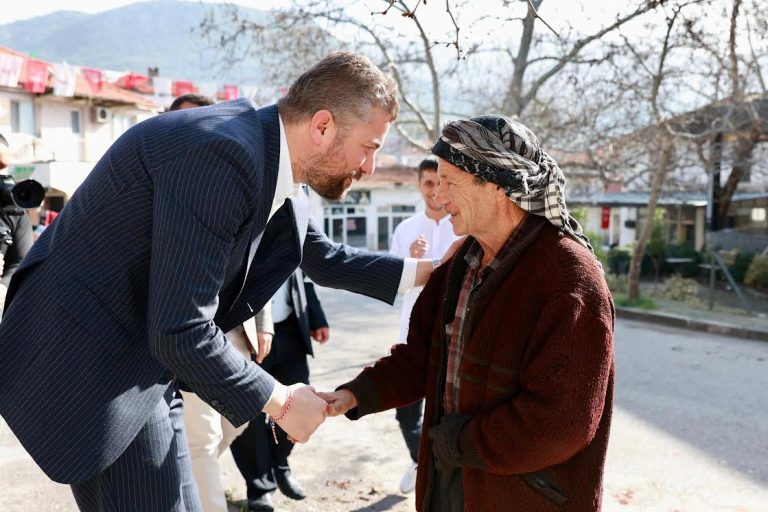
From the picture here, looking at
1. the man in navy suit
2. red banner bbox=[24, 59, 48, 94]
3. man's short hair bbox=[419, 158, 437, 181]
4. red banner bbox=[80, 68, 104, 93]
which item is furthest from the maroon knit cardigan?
red banner bbox=[80, 68, 104, 93]

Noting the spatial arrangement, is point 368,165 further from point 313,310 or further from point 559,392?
point 313,310

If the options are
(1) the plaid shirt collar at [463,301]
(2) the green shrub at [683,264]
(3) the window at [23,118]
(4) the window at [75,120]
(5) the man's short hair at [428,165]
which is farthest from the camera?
(4) the window at [75,120]

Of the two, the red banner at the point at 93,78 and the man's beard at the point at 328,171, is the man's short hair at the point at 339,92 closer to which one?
the man's beard at the point at 328,171

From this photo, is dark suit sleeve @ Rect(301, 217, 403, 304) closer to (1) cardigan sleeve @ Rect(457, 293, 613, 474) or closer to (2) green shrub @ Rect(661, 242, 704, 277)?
(1) cardigan sleeve @ Rect(457, 293, 613, 474)

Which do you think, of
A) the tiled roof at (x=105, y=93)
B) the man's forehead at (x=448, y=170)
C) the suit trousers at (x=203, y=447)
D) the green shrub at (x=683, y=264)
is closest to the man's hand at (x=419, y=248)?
the suit trousers at (x=203, y=447)

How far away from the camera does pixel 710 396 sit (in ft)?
23.4

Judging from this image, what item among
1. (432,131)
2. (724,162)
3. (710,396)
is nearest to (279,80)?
(432,131)

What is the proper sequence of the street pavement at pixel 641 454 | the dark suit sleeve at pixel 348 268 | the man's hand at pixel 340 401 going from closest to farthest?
the man's hand at pixel 340 401, the dark suit sleeve at pixel 348 268, the street pavement at pixel 641 454

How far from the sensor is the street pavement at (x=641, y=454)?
4391 millimetres

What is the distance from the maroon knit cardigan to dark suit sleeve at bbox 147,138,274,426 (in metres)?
0.74

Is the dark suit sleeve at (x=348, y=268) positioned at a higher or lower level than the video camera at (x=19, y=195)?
lower

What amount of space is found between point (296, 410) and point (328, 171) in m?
0.74

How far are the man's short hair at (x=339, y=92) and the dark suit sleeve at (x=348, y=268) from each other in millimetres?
847

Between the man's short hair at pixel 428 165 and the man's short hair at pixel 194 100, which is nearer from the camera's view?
the man's short hair at pixel 194 100
